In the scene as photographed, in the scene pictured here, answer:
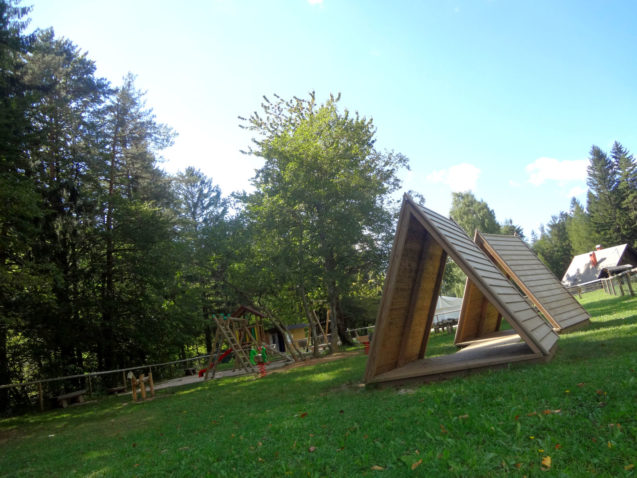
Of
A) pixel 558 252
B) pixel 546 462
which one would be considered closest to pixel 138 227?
pixel 546 462

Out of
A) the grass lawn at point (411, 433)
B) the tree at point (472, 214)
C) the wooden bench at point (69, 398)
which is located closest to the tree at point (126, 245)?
the wooden bench at point (69, 398)

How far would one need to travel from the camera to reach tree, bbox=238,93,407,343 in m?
16.6

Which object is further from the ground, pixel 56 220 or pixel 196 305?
pixel 56 220

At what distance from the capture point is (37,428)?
413 inches

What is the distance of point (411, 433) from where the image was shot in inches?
155

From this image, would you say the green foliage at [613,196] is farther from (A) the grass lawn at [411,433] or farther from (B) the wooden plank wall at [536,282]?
(A) the grass lawn at [411,433]

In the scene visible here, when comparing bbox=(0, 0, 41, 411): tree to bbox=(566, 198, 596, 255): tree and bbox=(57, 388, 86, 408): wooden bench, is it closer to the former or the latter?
bbox=(57, 388, 86, 408): wooden bench

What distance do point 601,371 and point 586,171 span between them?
238 ft

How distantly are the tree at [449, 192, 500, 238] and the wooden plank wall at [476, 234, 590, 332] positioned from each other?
31.6 metres

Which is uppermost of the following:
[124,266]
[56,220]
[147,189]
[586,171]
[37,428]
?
[586,171]

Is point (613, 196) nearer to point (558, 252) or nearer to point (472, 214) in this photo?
point (558, 252)

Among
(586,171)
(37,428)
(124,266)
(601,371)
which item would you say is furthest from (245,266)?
(586,171)

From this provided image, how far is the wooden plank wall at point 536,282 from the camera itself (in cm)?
1009

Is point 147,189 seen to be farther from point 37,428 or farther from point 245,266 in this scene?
point 37,428
